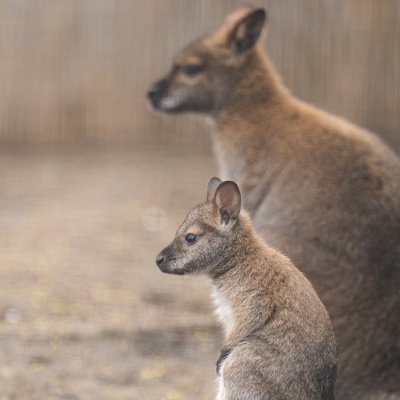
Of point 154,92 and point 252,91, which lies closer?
point 252,91

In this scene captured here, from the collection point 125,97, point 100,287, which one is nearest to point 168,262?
point 100,287

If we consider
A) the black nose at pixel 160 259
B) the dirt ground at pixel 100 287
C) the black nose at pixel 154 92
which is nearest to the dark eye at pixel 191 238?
the black nose at pixel 160 259

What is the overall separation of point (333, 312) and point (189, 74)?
87.4 inches

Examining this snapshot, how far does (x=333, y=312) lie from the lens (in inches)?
214

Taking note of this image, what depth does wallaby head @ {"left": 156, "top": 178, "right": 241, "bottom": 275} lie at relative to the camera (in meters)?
4.95

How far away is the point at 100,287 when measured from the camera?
27.0 ft

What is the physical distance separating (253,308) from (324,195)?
1158 millimetres

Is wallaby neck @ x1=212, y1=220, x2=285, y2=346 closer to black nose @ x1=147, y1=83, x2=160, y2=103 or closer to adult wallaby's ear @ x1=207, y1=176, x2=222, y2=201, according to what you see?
adult wallaby's ear @ x1=207, y1=176, x2=222, y2=201

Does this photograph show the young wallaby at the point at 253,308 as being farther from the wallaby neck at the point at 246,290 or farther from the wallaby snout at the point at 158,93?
the wallaby snout at the point at 158,93

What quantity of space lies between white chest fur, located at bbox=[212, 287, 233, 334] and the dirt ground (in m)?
1.44

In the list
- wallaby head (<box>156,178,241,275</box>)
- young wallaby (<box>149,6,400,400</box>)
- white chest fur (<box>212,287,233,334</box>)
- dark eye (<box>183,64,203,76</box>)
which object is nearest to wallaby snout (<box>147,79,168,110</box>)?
dark eye (<box>183,64,203,76</box>)

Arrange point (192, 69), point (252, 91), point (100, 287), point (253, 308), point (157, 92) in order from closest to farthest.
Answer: point (253, 308) → point (252, 91) → point (192, 69) → point (157, 92) → point (100, 287)

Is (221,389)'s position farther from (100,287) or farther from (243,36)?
(100,287)

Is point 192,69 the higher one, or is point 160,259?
point 192,69
